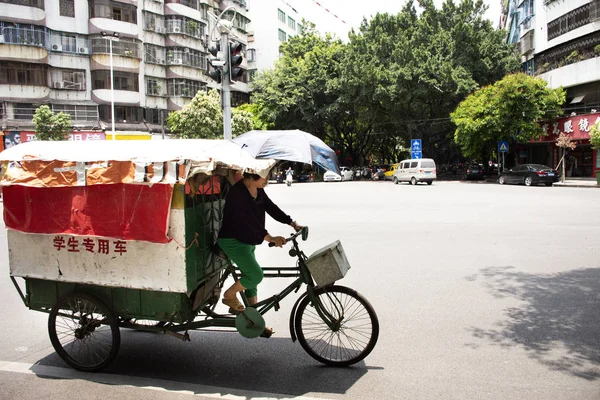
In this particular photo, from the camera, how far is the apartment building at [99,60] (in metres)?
34.3

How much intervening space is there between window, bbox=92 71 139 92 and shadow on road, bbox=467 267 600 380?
121 feet

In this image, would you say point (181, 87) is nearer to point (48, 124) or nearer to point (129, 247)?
point (48, 124)

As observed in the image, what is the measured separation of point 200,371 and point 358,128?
49.3m

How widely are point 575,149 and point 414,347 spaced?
120ft

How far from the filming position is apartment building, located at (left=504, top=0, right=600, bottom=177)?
3123 cm

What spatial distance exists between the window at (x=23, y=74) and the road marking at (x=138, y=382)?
117 ft

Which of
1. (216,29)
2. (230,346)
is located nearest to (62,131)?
(216,29)

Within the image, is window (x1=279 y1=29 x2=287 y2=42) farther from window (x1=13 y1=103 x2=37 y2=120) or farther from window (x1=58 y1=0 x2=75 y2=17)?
window (x1=13 y1=103 x2=37 y2=120)

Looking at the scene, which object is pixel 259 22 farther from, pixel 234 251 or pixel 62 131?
pixel 234 251

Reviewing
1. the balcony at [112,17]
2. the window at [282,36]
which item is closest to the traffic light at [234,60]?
the balcony at [112,17]

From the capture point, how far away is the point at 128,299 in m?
4.09

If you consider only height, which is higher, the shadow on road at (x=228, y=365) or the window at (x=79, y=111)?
the window at (x=79, y=111)

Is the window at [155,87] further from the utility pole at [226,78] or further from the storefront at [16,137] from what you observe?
the utility pole at [226,78]

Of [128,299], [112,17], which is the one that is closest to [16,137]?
[112,17]
